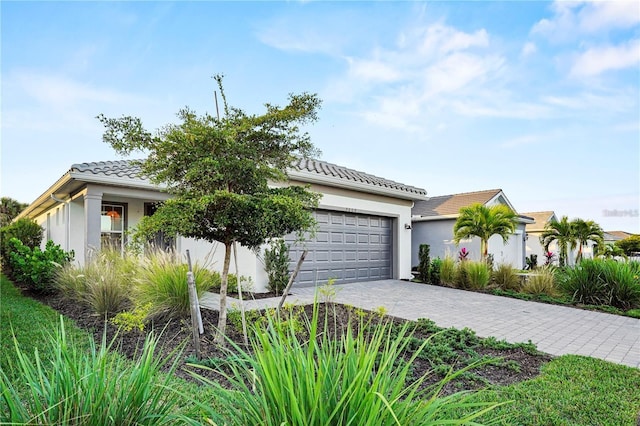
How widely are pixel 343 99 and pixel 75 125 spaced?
6848 millimetres

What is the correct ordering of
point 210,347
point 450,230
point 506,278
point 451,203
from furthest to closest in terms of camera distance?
point 451,203
point 450,230
point 506,278
point 210,347

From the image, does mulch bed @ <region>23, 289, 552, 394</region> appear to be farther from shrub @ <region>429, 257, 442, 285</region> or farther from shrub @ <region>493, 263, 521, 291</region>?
shrub @ <region>493, 263, 521, 291</region>

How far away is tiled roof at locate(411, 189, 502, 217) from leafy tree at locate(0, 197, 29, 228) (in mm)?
28290

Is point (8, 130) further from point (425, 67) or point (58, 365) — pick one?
point (425, 67)

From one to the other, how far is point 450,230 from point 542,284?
24.8 feet

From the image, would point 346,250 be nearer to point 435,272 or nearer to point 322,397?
point 435,272

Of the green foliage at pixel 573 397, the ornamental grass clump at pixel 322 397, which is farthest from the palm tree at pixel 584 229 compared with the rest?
the ornamental grass clump at pixel 322 397

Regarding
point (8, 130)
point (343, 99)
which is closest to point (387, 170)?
point (343, 99)

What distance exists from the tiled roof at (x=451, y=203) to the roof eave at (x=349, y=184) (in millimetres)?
5509

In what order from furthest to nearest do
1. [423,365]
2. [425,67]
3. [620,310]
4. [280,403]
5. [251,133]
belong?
1. [425,67]
2. [620,310]
3. [251,133]
4. [423,365]
5. [280,403]

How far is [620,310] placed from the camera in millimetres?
9461

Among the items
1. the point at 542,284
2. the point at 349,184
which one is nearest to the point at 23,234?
the point at 349,184

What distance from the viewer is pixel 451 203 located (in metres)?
21.3

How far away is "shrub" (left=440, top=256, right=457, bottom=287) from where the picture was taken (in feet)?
43.5
